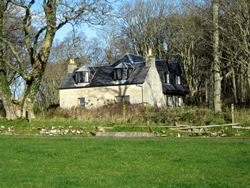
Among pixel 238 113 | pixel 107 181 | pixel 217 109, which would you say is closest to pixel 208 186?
pixel 107 181

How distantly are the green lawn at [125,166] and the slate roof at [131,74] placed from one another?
3271 cm

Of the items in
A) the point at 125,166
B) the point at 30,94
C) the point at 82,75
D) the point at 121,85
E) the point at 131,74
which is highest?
the point at 82,75

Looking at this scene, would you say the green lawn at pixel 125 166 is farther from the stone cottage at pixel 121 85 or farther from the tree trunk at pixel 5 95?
the stone cottage at pixel 121 85

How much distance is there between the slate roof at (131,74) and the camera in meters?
48.4

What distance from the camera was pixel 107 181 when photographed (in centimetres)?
874

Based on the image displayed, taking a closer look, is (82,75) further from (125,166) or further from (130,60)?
(125,166)

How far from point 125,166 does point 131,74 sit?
38167mm

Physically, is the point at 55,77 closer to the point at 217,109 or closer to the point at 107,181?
the point at 217,109

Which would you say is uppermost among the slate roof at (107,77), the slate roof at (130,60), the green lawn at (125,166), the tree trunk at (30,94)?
the slate roof at (130,60)

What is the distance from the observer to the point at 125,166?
430 inches

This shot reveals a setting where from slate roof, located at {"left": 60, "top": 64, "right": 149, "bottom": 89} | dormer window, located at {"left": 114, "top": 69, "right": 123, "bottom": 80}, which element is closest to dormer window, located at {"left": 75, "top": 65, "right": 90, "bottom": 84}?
slate roof, located at {"left": 60, "top": 64, "right": 149, "bottom": 89}

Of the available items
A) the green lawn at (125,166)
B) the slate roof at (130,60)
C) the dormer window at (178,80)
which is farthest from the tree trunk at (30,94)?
the dormer window at (178,80)

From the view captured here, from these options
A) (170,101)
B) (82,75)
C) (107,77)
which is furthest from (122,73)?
(170,101)

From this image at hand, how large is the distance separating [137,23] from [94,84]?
19.2 m
